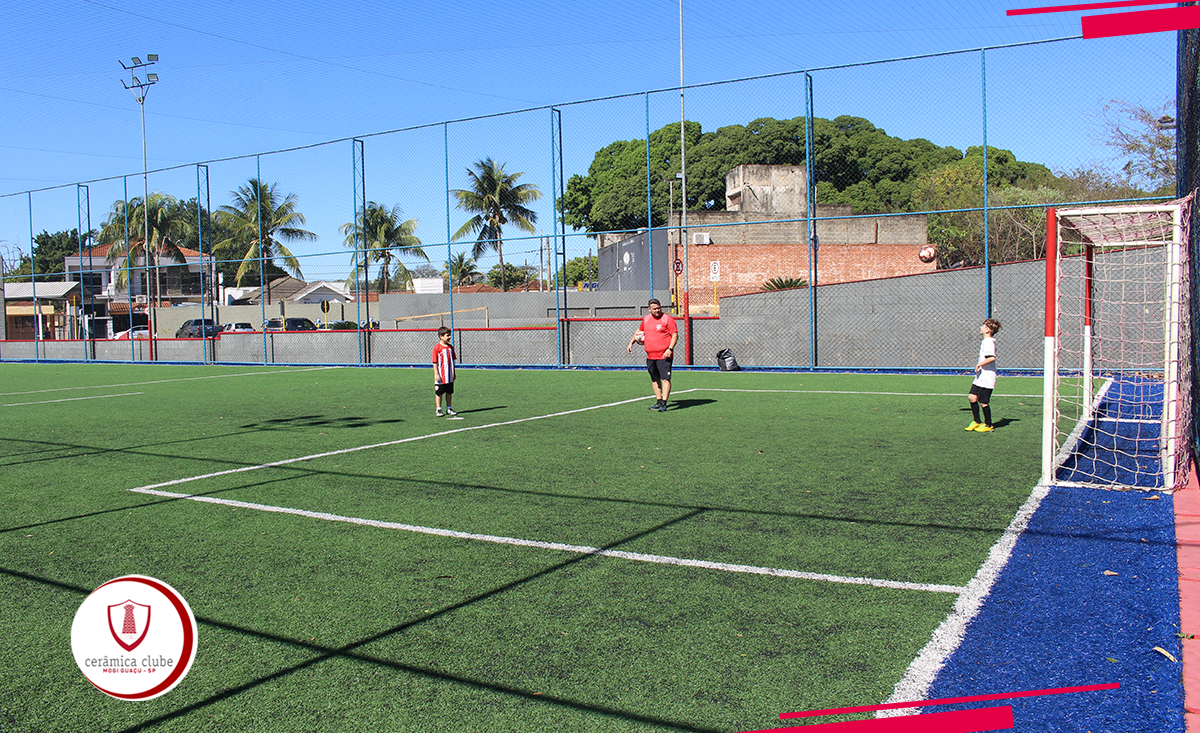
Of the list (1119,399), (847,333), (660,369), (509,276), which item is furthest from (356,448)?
(509,276)

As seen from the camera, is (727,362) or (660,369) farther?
(727,362)

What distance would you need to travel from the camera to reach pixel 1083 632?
3.92 meters

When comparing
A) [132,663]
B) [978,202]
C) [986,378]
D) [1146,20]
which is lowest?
[132,663]

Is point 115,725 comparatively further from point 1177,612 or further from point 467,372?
point 467,372

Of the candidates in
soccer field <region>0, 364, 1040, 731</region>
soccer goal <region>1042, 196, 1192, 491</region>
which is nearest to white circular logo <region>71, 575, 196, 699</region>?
soccer field <region>0, 364, 1040, 731</region>

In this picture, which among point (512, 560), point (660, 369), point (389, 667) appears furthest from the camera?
point (660, 369)

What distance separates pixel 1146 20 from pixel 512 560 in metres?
4.42

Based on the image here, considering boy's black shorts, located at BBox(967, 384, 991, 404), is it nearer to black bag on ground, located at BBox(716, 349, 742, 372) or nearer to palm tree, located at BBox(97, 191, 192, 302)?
black bag on ground, located at BBox(716, 349, 742, 372)

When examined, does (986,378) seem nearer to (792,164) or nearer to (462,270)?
(792,164)

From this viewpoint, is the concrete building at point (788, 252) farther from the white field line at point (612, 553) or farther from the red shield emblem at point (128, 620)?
the red shield emblem at point (128, 620)

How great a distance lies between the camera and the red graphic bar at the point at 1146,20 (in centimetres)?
142

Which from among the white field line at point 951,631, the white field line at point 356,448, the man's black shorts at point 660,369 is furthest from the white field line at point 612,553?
the man's black shorts at point 660,369

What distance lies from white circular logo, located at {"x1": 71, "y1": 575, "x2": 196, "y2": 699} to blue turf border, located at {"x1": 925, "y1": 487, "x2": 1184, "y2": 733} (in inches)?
110

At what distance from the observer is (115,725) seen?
3.18 m
